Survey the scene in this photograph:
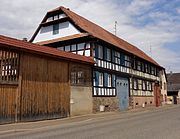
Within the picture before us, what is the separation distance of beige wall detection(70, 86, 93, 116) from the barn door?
6.23 m

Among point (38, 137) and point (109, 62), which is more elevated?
point (109, 62)

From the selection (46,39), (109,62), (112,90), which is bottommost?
(112,90)

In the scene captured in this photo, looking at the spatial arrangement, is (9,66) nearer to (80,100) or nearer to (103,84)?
(80,100)

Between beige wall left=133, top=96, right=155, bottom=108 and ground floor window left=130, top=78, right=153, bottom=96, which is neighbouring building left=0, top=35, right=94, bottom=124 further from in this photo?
beige wall left=133, top=96, right=155, bottom=108

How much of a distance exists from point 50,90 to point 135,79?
17753 millimetres

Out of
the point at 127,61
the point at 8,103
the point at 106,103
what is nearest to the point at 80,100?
the point at 106,103

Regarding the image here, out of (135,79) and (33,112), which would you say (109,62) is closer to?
(135,79)

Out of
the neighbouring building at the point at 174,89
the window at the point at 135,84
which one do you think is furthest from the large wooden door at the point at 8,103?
the neighbouring building at the point at 174,89

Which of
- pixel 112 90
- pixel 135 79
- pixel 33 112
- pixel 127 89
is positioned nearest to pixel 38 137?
pixel 33 112

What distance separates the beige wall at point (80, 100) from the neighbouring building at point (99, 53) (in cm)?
90

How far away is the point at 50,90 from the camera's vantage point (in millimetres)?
18734

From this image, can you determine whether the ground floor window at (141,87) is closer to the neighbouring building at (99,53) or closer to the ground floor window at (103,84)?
the neighbouring building at (99,53)

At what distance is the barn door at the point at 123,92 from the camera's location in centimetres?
2918

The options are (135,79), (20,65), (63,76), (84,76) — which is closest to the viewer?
(20,65)
